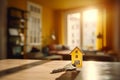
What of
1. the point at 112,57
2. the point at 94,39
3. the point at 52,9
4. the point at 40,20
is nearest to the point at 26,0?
the point at 40,20

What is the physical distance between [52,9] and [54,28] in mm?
1036

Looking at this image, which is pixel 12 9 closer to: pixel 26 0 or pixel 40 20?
pixel 26 0

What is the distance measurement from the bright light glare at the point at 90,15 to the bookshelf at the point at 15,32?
11.5ft

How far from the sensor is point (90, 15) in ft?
30.7

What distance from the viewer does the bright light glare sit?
909 cm

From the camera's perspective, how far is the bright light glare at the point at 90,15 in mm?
9089

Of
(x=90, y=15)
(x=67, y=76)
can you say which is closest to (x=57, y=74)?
(x=67, y=76)

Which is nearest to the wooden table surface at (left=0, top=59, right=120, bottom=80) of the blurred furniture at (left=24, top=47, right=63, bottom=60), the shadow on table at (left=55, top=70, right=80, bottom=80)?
the shadow on table at (left=55, top=70, right=80, bottom=80)

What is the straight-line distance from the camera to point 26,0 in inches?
308

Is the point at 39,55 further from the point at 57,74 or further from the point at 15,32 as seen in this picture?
the point at 57,74

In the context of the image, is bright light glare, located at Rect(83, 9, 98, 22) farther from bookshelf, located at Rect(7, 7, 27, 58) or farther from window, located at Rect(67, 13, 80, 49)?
bookshelf, located at Rect(7, 7, 27, 58)

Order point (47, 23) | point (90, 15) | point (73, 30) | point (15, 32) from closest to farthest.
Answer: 1. point (15, 32)
2. point (90, 15)
3. point (47, 23)
4. point (73, 30)

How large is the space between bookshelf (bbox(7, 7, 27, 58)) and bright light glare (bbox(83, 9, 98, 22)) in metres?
3.52

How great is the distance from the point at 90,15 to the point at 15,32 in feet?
13.8
